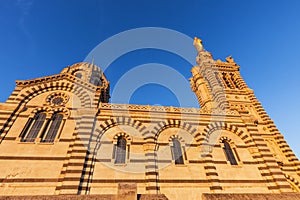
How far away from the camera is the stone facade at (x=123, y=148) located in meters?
8.96

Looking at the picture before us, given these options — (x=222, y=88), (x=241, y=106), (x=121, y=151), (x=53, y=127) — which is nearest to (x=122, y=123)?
(x=121, y=151)

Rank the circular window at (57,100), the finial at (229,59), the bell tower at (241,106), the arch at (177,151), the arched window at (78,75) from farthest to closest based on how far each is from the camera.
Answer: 1. the finial at (229,59)
2. the arched window at (78,75)
3. the circular window at (57,100)
4. the bell tower at (241,106)
5. the arch at (177,151)

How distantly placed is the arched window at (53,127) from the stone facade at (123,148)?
0.06 metres

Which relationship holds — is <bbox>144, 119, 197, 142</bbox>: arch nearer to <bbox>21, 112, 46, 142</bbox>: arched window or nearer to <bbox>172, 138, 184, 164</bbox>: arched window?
<bbox>172, 138, 184, 164</bbox>: arched window

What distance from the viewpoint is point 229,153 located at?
11.6 meters

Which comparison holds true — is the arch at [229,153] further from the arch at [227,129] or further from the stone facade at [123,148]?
the arch at [227,129]

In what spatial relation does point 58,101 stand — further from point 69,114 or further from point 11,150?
point 11,150

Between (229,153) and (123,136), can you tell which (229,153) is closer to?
(229,153)

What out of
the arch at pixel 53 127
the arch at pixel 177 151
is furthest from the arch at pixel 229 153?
the arch at pixel 53 127

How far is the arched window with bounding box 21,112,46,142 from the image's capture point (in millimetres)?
10164

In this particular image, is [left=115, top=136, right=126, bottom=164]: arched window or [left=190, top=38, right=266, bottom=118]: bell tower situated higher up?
[left=190, top=38, right=266, bottom=118]: bell tower

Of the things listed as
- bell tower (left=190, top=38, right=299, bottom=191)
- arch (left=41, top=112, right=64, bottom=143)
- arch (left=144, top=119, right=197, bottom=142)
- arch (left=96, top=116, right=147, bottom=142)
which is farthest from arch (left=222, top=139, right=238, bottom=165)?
arch (left=41, top=112, right=64, bottom=143)

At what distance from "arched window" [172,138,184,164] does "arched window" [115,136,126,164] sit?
350cm

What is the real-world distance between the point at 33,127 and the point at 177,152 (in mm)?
10264
